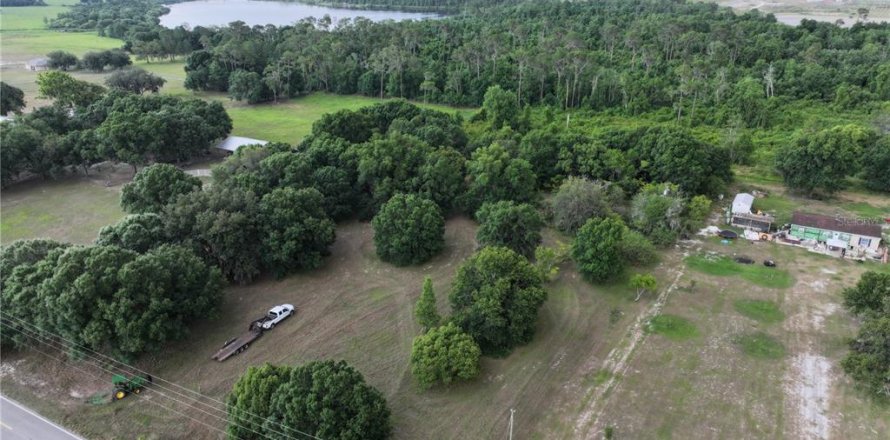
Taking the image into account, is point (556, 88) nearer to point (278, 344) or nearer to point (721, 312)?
point (721, 312)

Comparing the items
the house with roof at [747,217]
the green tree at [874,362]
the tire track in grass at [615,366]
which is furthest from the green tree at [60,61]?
the green tree at [874,362]

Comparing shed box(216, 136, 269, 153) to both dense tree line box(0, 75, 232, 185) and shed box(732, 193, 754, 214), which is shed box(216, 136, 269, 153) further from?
shed box(732, 193, 754, 214)

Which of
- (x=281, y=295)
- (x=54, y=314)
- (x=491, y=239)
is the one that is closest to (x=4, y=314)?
(x=54, y=314)

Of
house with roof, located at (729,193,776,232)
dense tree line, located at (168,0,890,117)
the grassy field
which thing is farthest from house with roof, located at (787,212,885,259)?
dense tree line, located at (168,0,890,117)

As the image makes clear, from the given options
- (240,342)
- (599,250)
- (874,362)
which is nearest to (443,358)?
(240,342)

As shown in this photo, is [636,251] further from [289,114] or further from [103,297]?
[289,114]

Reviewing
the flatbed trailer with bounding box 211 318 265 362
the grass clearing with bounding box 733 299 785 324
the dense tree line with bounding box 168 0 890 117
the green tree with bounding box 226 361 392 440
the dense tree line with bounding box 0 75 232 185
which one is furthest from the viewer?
the dense tree line with bounding box 168 0 890 117
